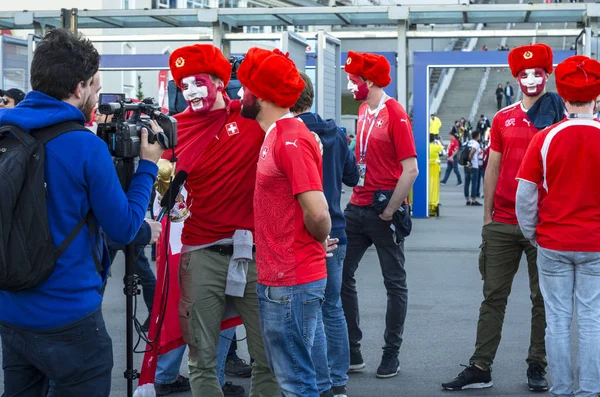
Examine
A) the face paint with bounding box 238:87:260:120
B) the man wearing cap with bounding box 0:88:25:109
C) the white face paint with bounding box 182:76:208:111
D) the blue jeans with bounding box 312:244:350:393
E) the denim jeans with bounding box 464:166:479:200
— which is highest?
the man wearing cap with bounding box 0:88:25:109

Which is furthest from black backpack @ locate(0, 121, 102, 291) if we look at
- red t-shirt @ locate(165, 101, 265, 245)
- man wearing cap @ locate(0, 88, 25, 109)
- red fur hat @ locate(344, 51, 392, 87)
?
man wearing cap @ locate(0, 88, 25, 109)

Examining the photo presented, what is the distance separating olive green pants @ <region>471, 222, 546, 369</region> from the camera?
5949mm

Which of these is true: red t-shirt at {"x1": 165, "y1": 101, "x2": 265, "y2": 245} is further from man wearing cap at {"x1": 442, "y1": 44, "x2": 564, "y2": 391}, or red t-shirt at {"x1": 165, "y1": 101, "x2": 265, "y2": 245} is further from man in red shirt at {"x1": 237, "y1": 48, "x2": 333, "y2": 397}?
man wearing cap at {"x1": 442, "y1": 44, "x2": 564, "y2": 391}

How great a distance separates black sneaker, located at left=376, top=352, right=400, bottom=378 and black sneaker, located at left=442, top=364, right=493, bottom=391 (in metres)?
0.41

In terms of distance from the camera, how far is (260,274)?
13.4 ft

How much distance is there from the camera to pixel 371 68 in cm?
625

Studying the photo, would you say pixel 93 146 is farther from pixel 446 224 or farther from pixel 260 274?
pixel 446 224

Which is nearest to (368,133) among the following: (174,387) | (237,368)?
(237,368)

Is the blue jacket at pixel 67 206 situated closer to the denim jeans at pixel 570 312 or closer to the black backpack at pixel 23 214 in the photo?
the black backpack at pixel 23 214

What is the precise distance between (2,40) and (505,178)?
34.5 feet

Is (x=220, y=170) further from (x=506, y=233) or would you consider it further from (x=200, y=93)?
(x=506, y=233)

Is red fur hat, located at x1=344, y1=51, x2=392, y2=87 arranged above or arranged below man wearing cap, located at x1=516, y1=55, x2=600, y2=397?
above

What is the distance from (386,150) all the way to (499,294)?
3.76 ft

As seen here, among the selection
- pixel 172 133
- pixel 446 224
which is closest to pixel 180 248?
pixel 172 133
